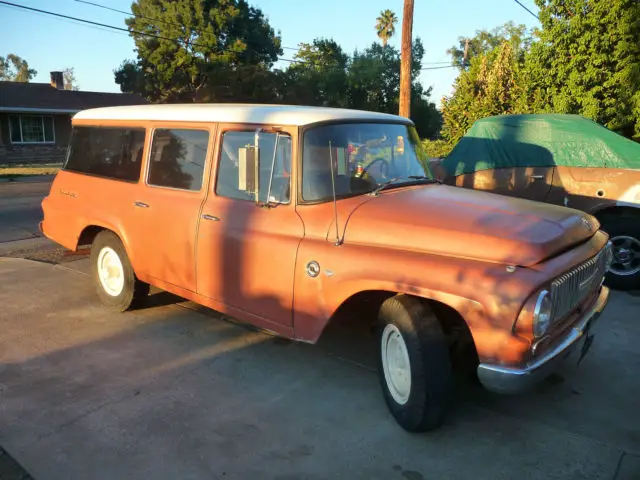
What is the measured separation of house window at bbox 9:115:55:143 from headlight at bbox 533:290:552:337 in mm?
32313

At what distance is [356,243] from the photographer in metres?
3.46

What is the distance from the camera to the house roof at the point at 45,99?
94.0 ft

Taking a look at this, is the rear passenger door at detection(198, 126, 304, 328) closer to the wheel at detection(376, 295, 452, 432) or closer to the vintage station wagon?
the vintage station wagon

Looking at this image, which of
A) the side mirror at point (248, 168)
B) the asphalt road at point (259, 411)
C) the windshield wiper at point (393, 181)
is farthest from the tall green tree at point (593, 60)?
the side mirror at point (248, 168)

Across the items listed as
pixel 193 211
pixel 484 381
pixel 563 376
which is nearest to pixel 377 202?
pixel 484 381

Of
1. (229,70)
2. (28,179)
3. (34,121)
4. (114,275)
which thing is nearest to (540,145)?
(114,275)

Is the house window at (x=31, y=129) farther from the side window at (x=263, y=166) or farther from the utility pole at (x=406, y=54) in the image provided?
the side window at (x=263, y=166)

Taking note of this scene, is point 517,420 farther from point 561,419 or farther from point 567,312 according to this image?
point 567,312

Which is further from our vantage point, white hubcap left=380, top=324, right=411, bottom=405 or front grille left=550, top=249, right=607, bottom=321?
white hubcap left=380, top=324, right=411, bottom=405

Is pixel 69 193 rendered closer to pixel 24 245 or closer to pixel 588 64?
pixel 24 245

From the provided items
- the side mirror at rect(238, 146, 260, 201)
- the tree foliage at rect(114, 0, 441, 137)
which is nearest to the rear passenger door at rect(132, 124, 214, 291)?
the side mirror at rect(238, 146, 260, 201)

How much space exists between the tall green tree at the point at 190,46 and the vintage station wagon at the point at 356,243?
1380 inches

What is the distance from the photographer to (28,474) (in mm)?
2988

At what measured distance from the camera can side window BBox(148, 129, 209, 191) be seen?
450 cm
